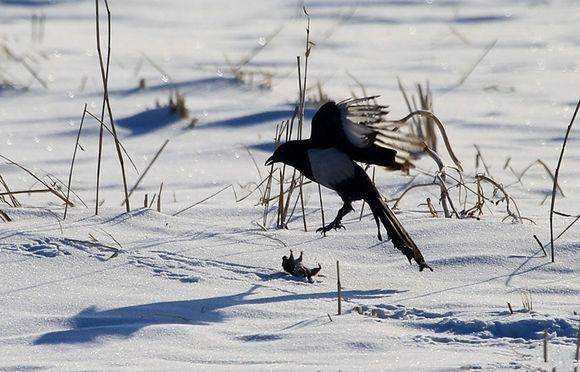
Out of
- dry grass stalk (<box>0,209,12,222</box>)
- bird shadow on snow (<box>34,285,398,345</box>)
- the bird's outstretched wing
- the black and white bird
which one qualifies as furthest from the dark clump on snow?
dry grass stalk (<box>0,209,12,222</box>)

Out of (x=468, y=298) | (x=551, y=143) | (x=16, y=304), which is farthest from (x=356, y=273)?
(x=551, y=143)

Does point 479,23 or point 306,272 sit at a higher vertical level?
point 479,23

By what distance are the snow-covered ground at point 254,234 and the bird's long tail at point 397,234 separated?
0.22 feet

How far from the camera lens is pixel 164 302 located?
3297 mm

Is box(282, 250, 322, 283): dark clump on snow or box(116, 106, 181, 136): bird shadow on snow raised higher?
box(116, 106, 181, 136): bird shadow on snow

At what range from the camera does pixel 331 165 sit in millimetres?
3871

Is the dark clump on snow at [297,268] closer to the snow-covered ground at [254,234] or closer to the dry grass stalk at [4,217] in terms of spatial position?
the snow-covered ground at [254,234]

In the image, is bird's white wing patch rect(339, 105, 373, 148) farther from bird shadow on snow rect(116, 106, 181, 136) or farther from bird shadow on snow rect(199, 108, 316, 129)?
bird shadow on snow rect(116, 106, 181, 136)

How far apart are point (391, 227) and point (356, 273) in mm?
182

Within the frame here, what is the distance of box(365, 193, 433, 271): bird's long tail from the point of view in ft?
12.1

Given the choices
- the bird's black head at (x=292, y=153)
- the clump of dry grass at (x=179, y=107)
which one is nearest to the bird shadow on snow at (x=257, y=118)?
the clump of dry grass at (x=179, y=107)

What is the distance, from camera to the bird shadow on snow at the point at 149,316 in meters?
2.99

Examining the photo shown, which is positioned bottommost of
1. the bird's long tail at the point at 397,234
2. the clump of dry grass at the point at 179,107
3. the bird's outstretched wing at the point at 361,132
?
the bird's long tail at the point at 397,234

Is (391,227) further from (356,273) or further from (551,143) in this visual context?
(551,143)
